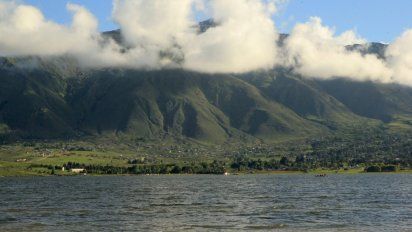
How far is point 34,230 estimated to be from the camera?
7856 centimetres

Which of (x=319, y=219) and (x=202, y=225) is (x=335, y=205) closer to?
(x=319, y=219)

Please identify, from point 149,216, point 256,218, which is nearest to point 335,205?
point 256,218

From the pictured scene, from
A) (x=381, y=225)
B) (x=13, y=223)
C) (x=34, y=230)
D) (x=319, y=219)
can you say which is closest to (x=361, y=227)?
(x=381, y=225)

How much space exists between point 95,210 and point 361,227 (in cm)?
5425

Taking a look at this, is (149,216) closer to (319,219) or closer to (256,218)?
(256,218)

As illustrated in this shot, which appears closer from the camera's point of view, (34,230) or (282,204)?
(34,230)

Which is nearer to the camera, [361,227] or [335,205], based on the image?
[361,227]

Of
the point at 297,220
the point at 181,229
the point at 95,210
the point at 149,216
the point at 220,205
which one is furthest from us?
the point at 220,205

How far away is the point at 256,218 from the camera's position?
9056cm

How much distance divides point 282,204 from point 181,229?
154 feet

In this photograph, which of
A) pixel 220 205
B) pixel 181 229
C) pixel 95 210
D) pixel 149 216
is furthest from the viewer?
pixel 220 205

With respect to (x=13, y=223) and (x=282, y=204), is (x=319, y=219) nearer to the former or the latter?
(x=282, y=204)

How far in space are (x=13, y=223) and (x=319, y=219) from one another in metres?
49.2

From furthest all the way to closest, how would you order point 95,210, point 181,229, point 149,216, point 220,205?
point 220,205 < point 95,210 < point 149,216 < point 181,229
